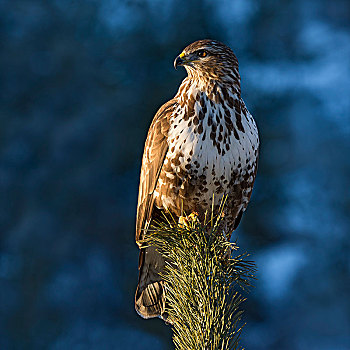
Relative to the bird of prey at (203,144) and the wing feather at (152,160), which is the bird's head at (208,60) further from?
the wing feather at (152,160)

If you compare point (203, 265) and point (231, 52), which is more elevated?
point (231, 52)

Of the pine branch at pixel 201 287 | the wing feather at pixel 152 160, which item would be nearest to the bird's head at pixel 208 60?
the wing feather at pixel 152 160

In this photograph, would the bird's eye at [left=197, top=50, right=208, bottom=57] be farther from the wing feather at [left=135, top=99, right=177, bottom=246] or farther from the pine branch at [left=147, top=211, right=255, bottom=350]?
the pine branch at [left=147, top=211, right=255, bottom=350]

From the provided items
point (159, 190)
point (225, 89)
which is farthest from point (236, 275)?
point (225, 89)

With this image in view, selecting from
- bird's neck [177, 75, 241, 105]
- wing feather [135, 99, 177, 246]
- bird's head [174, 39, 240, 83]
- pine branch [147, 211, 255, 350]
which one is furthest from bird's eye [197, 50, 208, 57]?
pine branch [147, 211, 255, 350]

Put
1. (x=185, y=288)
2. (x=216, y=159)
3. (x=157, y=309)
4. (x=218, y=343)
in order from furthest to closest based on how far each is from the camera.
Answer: (x=157, y=309), (x=216, y=159), (x=185, y=288), (x=218, y=343)

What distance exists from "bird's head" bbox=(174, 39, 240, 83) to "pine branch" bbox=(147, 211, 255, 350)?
4.03ft

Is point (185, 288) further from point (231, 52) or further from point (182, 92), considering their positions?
point (231, 52)

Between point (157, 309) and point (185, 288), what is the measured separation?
4.70ft

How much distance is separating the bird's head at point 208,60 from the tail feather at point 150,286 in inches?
57.6

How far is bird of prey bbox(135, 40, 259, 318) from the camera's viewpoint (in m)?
3.48

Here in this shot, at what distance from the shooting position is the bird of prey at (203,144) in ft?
11.4

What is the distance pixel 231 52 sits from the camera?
3.78m

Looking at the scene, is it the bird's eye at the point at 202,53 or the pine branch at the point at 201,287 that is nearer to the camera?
the pine branch at the point at 201,287
